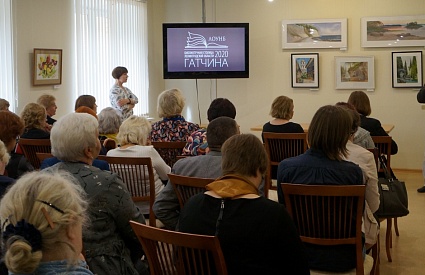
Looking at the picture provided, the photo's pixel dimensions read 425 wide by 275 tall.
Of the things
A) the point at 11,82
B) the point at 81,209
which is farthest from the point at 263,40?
the point at 81,209

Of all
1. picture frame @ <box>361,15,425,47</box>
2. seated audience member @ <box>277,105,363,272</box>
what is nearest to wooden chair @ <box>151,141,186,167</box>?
seated audience member @ <box>277,105,363,272</box>

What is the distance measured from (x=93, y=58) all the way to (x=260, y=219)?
22.0ft

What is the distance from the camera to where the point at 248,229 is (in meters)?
2.49

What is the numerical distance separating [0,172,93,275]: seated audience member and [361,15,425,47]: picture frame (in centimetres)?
841

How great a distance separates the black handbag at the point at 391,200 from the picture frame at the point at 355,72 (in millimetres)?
5495

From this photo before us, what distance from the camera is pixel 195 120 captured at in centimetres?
1080

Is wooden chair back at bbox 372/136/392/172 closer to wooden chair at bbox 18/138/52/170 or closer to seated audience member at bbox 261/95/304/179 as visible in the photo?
seated audience member at bbox 261/95/304/179

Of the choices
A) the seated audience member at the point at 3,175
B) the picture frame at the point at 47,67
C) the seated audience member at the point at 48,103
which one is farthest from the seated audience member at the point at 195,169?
the picture frame at the point at 47,67

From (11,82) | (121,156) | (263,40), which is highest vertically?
(263,40)

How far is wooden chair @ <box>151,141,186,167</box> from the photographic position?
17.3 feet

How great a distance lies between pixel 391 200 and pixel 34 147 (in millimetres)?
2856

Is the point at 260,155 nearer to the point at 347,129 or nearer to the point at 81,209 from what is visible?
the point at 347,129

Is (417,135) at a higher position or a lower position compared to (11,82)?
lower

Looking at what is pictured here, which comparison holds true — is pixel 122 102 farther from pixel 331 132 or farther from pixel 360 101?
pixel 331 132
